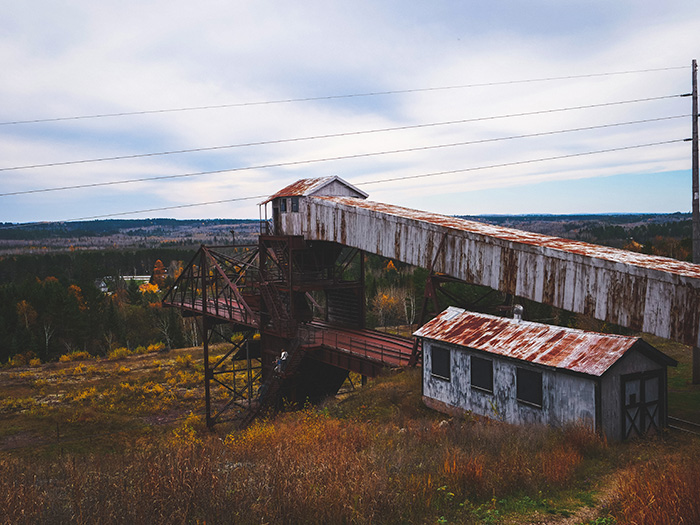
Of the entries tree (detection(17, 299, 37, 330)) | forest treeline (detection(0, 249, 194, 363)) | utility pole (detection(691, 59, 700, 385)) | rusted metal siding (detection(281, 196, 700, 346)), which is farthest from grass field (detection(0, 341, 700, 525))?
tree (detection(17, 299, 37, 330))

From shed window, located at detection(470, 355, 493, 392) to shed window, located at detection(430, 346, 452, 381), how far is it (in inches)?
43.6

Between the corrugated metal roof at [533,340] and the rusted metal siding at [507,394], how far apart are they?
12.6 inches

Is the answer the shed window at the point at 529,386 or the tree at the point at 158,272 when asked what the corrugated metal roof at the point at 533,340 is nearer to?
the shed window at the point at 529,386

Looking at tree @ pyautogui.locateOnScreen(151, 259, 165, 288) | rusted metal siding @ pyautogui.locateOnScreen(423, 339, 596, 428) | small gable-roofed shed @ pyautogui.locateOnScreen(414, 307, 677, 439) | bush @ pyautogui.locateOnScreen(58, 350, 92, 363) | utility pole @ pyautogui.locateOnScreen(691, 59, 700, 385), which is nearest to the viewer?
small gable-roofed shed @ pyautogui.locateOnScreen(414, 307, 677, 439)

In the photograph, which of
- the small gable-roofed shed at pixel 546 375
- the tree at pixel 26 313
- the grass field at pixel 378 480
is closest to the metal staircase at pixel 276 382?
the small gable-roofed shed at pixel 546 375

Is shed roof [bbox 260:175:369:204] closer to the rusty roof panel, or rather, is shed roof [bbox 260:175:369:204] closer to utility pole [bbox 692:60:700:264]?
the rusty roof panel

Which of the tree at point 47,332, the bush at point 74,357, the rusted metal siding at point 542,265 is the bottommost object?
the bush at point 74,357

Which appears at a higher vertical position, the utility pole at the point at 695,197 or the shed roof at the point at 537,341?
the utility pole at the point at 695,197

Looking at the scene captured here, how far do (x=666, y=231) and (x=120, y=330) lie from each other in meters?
184

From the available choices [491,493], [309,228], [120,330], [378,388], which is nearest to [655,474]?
[491,493]

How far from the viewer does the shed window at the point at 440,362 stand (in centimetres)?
1845

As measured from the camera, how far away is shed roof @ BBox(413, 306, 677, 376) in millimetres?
14273

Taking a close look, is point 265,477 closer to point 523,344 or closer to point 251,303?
point 523,344

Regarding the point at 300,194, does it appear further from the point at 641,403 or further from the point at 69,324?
the point at 69,324
